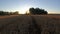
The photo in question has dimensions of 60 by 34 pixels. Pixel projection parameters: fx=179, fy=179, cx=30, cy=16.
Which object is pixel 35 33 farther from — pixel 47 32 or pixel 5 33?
pixel 5 33

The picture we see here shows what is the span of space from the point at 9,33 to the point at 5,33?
0.25 feet

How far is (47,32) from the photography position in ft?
10.5

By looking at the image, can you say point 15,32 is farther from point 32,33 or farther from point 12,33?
point 32,33

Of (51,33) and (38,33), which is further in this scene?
(38,33)

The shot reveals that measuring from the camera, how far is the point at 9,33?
126 inches

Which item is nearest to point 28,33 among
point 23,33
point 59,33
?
point 23,33

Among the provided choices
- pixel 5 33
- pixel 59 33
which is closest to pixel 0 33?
pixel 5 33

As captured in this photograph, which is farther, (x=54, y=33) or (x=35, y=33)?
(x=35, y=33)

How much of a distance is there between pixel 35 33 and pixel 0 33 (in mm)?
649

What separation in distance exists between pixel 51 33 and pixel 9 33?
2.45 feet

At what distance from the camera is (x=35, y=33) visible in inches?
132

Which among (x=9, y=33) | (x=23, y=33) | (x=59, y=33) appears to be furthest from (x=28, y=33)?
(x=59, y=33)

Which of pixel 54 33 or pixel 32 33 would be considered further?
pixel 32 33

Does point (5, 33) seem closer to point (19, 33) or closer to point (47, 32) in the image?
point (19, 33)
